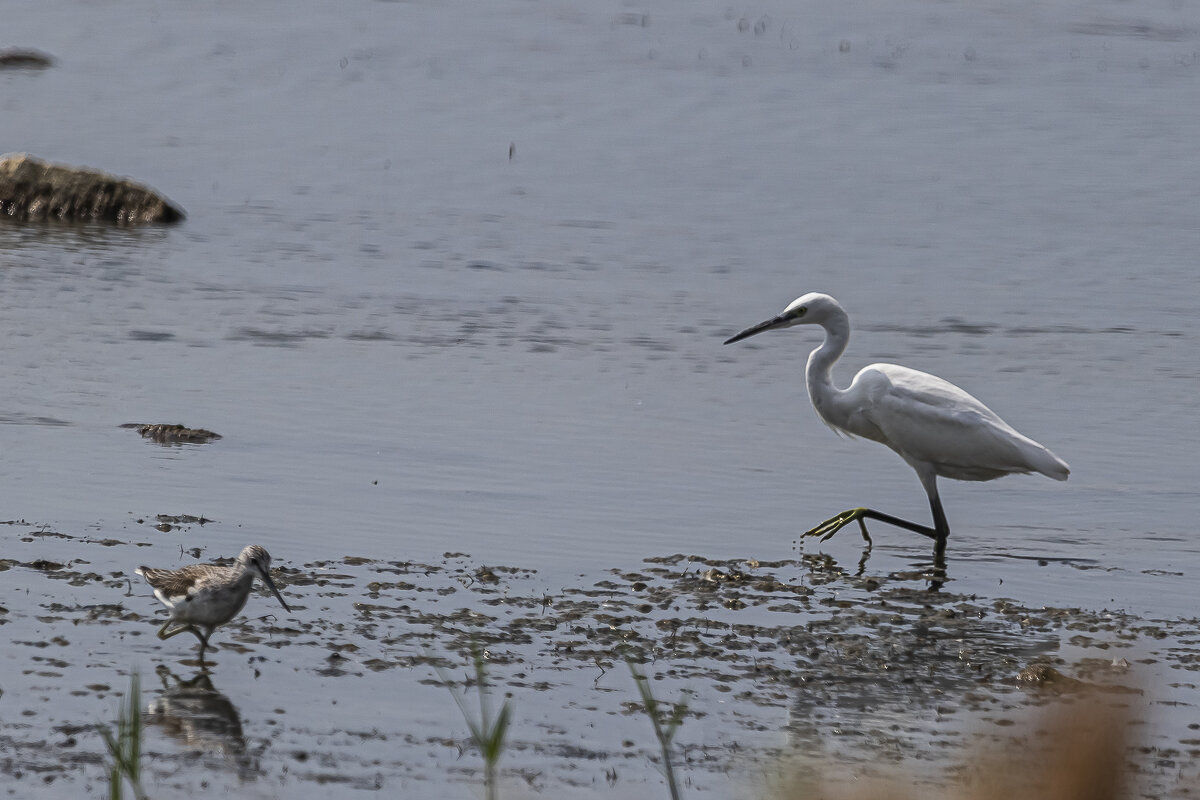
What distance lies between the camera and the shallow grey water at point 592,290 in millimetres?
11789

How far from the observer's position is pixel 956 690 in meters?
8.30

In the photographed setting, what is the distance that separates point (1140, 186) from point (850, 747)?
24402mm

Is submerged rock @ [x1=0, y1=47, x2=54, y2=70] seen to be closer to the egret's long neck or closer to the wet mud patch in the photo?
the egret's long neck

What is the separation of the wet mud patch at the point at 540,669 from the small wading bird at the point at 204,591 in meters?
0.18

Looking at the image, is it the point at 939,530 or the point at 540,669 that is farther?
the point at 939,530

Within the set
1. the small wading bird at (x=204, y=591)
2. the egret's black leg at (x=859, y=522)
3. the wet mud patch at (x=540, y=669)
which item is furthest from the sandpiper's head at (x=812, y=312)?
the small wading bird at (x=204, y=591)

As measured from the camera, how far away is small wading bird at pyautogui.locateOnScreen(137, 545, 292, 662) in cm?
780

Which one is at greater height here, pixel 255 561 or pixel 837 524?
pixel 837 524

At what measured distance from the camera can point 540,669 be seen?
8195 mm

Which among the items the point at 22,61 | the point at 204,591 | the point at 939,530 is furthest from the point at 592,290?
the point at 22,61

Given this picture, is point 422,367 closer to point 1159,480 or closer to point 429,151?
point 1159,480

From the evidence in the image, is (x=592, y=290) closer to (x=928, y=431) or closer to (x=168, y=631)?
(x=928, y=431)

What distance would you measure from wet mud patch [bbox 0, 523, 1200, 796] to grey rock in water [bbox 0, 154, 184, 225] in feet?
47.6

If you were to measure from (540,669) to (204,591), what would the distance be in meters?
1.55
